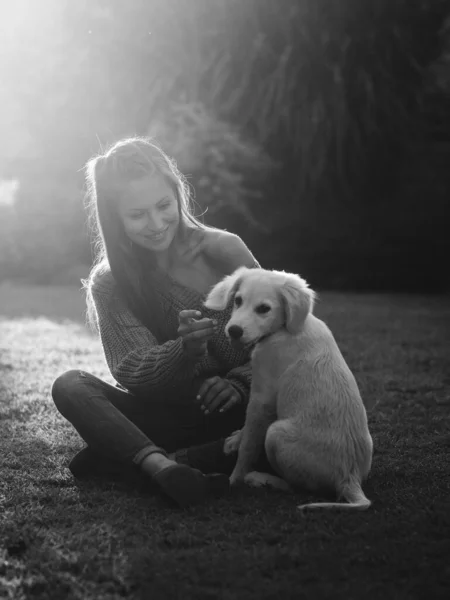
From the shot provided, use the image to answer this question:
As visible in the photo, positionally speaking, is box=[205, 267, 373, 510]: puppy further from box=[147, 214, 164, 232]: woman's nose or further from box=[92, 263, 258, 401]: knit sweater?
box=[147, 214, 164, 232]: woman's nose

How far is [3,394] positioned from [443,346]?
4775mm

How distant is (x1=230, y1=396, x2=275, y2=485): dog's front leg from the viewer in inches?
126

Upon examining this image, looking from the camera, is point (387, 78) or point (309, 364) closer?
point (309, 364)

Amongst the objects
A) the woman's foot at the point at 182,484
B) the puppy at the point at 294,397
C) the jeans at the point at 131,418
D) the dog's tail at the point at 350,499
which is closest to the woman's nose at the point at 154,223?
the puppy at the point at 294,397

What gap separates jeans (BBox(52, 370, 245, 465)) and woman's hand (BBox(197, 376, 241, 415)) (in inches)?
5.8

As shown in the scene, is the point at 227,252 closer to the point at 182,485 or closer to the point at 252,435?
the point at 252,435

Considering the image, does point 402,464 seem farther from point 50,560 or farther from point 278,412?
point 50,560

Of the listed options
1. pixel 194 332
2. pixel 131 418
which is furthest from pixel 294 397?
pixel 131 418

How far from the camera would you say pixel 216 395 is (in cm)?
342

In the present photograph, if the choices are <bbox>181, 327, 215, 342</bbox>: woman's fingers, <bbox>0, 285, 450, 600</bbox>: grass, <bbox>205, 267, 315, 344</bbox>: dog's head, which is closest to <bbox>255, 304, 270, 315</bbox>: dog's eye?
<bbox>205, 267, 315, 344</bbox>: dog's head

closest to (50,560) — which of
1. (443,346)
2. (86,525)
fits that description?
(86,525)

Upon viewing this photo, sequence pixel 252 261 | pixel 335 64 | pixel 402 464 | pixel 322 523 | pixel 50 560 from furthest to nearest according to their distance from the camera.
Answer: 1. pixel 335 64
2. pixel 252 261
3. pixel 402 464
4. pixel 322 523
5. pixel 50 560

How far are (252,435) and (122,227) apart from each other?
4.54 ft

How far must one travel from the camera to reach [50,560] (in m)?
2.43
